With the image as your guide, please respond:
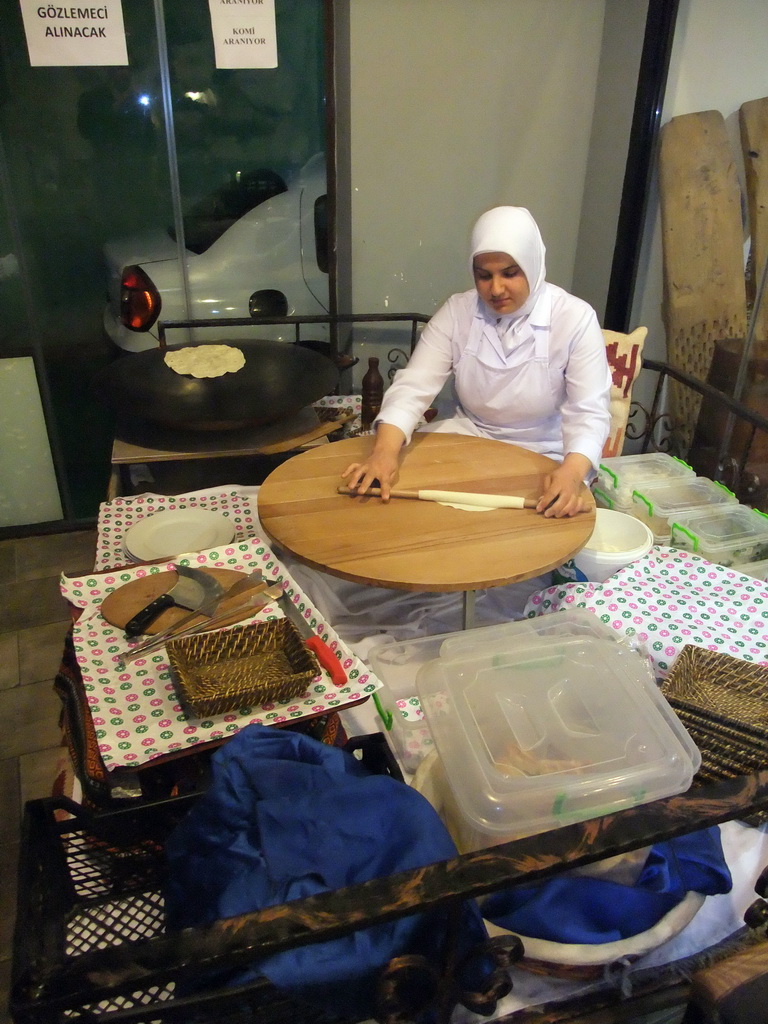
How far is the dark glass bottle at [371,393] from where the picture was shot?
2551mm

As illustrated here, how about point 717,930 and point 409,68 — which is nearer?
point 717,930

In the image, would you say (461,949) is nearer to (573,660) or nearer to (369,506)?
(573,660)

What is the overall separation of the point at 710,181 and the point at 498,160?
865 millimetres

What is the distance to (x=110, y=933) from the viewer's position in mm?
1011

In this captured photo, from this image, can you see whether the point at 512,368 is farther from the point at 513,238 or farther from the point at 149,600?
the point at 149,600

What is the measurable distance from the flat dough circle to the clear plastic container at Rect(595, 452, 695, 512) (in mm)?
1281

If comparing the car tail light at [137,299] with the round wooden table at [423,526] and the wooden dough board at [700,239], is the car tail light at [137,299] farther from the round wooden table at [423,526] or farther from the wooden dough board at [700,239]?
the wooden dough board at [700,239]

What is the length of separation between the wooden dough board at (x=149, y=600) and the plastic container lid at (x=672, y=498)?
46.0 inches

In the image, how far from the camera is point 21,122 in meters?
2.48

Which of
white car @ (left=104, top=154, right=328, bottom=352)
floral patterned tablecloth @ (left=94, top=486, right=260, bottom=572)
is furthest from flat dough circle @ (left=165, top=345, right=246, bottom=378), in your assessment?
floral patterned tablecloth @ (left=94, top=486, right=260, bottom=572)

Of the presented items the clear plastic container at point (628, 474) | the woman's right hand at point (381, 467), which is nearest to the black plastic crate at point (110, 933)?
the woman's right hand at point (381, 467)

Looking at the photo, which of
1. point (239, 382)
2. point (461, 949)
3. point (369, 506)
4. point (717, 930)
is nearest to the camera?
point (461, 949)

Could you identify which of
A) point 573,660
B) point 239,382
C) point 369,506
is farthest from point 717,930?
point 239,382

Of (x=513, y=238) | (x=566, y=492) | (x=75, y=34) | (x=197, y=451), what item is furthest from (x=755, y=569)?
(x=75, y=34)
